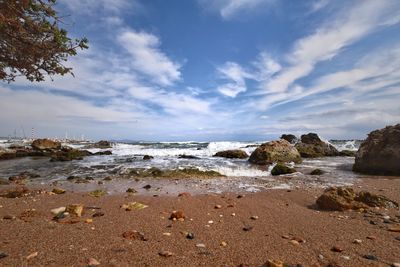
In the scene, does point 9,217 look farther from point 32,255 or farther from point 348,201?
point 348,201

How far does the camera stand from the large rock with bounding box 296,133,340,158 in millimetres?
24953

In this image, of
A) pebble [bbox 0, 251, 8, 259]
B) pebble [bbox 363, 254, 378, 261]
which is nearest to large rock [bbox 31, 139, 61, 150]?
pebble [bbox 0, 251, 8, 259]

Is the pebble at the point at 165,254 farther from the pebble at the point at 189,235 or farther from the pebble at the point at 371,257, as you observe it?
the pebble at the point at 371,257

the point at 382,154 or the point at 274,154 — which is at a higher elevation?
the point at 382,154

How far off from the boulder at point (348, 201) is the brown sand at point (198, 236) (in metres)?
0.27

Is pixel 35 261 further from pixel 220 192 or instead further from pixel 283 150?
pixel 283 150

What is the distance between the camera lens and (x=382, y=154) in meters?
13.8

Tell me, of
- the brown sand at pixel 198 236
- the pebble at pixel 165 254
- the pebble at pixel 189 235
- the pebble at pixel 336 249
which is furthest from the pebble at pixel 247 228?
the pebble at pixel 165 254

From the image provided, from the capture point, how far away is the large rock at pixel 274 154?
1933 centimetres

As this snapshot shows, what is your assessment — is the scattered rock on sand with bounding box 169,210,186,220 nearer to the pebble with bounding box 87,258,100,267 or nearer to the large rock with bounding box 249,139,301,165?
the pebble with bounding box 87,258,100,267

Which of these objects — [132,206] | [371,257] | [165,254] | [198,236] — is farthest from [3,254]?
[371,257]

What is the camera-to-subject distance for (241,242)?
4133 millimetres

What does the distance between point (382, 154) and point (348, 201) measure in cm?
939

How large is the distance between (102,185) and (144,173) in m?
3.26
